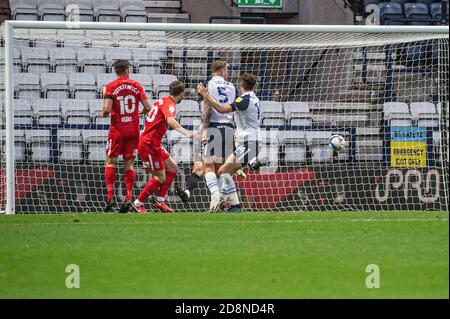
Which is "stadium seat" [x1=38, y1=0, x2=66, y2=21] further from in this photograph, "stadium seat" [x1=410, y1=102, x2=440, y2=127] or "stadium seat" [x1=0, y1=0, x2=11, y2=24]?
"stadium seat" [x1=410, y1=102, x2=440, y2=127]

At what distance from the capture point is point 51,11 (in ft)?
61.8

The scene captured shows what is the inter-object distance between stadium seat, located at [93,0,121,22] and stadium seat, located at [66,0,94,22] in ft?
0.39

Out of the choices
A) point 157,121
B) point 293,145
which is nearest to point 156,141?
point 157,121

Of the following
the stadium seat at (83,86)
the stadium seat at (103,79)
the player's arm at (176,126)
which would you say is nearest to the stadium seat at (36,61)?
the stadium seat at (83,86)

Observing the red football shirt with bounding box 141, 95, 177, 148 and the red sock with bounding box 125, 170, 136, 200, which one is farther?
the red football shirt with bounding box 141, 95, 177, 148

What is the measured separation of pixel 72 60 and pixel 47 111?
1.66 metres

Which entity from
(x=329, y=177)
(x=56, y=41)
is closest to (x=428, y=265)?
(x=329, y=177)

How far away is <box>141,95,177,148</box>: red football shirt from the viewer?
42.9 feet

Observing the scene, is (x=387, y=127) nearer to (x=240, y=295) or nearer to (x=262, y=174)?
(x=262, y=174)

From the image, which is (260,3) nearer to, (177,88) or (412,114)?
(412,114)

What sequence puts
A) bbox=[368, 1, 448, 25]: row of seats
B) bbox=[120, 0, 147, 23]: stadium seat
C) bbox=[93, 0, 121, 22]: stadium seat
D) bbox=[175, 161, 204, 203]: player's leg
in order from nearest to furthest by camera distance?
bbox=[175, 161, 204, 203]: player's leg → bbox=[120, 0, 147, 23]: stadium seat → bbox=[93, 0, 121, 22]: stadium seat → bbox=[368, 1, 448, 25]: row of seats

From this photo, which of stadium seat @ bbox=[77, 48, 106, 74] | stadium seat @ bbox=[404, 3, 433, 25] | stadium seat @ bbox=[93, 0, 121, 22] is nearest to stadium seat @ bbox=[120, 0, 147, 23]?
stadium seat @ bbox=[93, 0, 121, 22]

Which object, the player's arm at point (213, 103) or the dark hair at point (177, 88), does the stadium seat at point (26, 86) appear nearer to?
the dark hair at point (177, 88)
